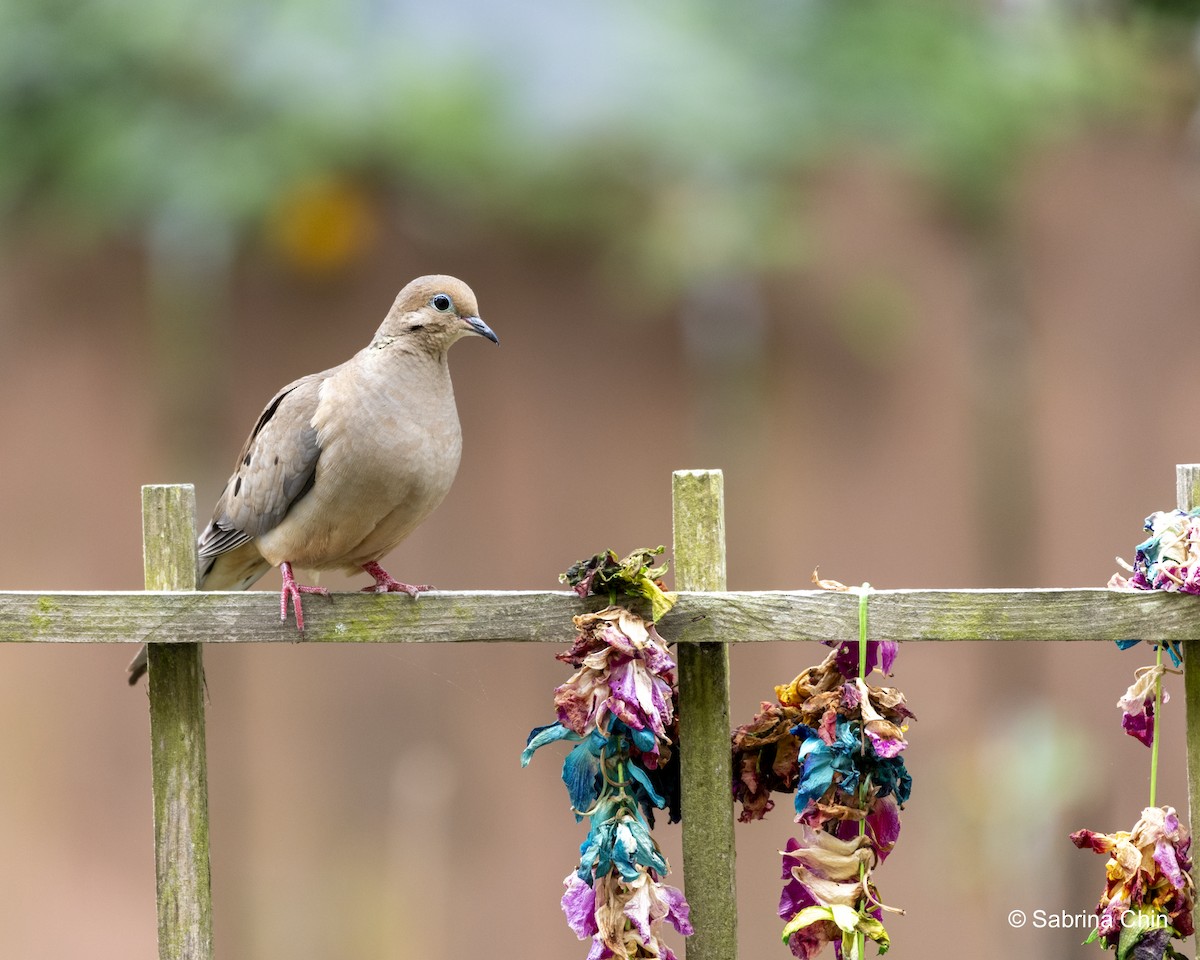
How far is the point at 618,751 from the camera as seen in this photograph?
1.78 metres

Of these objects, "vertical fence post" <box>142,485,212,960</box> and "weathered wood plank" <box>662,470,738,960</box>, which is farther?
"vertical fence post" <box>142,485,212,960</box>

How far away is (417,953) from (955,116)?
2.77 m

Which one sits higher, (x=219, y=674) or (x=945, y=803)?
(x=219, y=674)

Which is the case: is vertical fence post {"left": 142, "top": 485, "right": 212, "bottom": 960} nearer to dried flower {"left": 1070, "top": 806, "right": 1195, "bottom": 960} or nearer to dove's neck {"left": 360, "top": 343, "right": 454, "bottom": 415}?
dove's neck {"left": 360, "top": 343, "right": 454, "bottom": 415}

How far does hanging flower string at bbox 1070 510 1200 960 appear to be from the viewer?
1.74 m

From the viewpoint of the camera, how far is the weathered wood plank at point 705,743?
1837 mm

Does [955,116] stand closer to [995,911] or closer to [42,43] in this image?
[995,911]

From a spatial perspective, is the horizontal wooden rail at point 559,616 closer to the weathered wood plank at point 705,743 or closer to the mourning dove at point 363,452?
the weathered wood plank at point 705,743

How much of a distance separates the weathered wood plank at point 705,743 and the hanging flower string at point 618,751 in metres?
0.05

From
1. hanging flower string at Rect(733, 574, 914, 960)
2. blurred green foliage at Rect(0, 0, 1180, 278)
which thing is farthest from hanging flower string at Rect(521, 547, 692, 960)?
blurred green foliage at Rect(0, 0, 1180, 278)

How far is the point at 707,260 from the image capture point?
139 inches

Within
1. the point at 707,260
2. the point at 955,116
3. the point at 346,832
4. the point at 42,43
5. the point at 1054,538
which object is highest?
the point at 42,43

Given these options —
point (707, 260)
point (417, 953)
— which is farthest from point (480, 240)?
point (417, 953)

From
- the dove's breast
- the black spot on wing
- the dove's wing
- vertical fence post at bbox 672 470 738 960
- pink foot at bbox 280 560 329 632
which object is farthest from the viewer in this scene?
the black spot on wing
